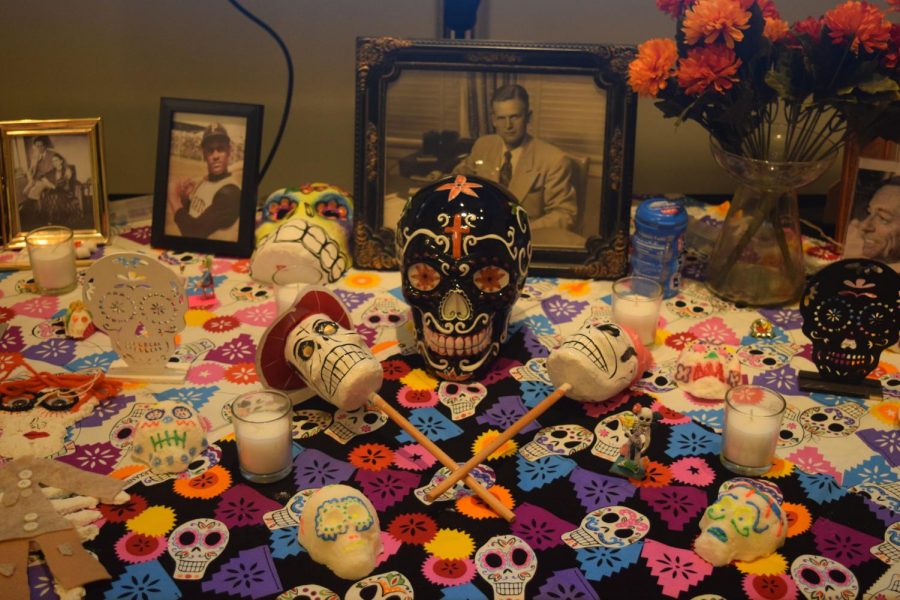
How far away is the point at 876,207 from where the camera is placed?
1.61 meters

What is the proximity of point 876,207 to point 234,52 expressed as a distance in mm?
1211

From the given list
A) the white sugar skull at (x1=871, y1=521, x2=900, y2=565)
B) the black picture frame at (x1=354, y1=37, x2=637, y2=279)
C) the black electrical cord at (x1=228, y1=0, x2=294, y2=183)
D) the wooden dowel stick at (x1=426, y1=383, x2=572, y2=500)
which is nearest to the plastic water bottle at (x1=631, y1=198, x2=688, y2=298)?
the black picture frame at (x1=354, y1=37, x2=637, y2=279)

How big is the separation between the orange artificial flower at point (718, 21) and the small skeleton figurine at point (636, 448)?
542mm

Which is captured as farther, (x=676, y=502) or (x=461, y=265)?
(x=461, y=265)

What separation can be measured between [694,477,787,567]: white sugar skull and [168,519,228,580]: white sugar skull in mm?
518

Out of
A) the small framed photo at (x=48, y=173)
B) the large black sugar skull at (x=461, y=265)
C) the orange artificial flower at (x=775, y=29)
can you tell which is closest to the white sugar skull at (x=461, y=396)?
the large black sugar skull at (x=461, y=265)

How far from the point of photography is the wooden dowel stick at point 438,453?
113 centimetres

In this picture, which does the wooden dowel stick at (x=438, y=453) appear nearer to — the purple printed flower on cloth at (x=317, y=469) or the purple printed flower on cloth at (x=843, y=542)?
the purple printed flower on cloth at (x=317, y=469)

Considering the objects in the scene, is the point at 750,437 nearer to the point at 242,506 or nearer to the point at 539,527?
the point at 539,527

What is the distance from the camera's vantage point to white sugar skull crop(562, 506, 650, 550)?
3.56ft

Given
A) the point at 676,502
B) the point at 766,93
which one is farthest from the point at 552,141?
the point at 676,502

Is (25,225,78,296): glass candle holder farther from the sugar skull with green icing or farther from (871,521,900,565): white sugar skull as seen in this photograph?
(871,521,900,565): white sugar skull

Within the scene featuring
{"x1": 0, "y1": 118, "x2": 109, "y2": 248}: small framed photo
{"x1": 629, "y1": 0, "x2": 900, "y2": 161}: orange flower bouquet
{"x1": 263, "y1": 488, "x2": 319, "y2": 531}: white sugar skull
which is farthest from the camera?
{"x1": 0, "y1": 118, "x2": 109, "y2": 248}: small framed photo

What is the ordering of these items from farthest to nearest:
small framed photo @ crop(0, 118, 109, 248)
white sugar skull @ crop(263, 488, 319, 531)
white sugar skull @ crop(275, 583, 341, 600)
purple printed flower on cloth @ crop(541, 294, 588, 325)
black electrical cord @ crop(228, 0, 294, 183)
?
black electrical cord @ crop(228, 0, 294, 183)
small framed photo @ crop(0, 118, 109, 248)
purple printed flower on cloth @ crop(541, 294, 588, 325)
white sugar skull @ crop(263, 488, 319, 531)
white sugar skull @ crop(275, 583, 341, 600)
